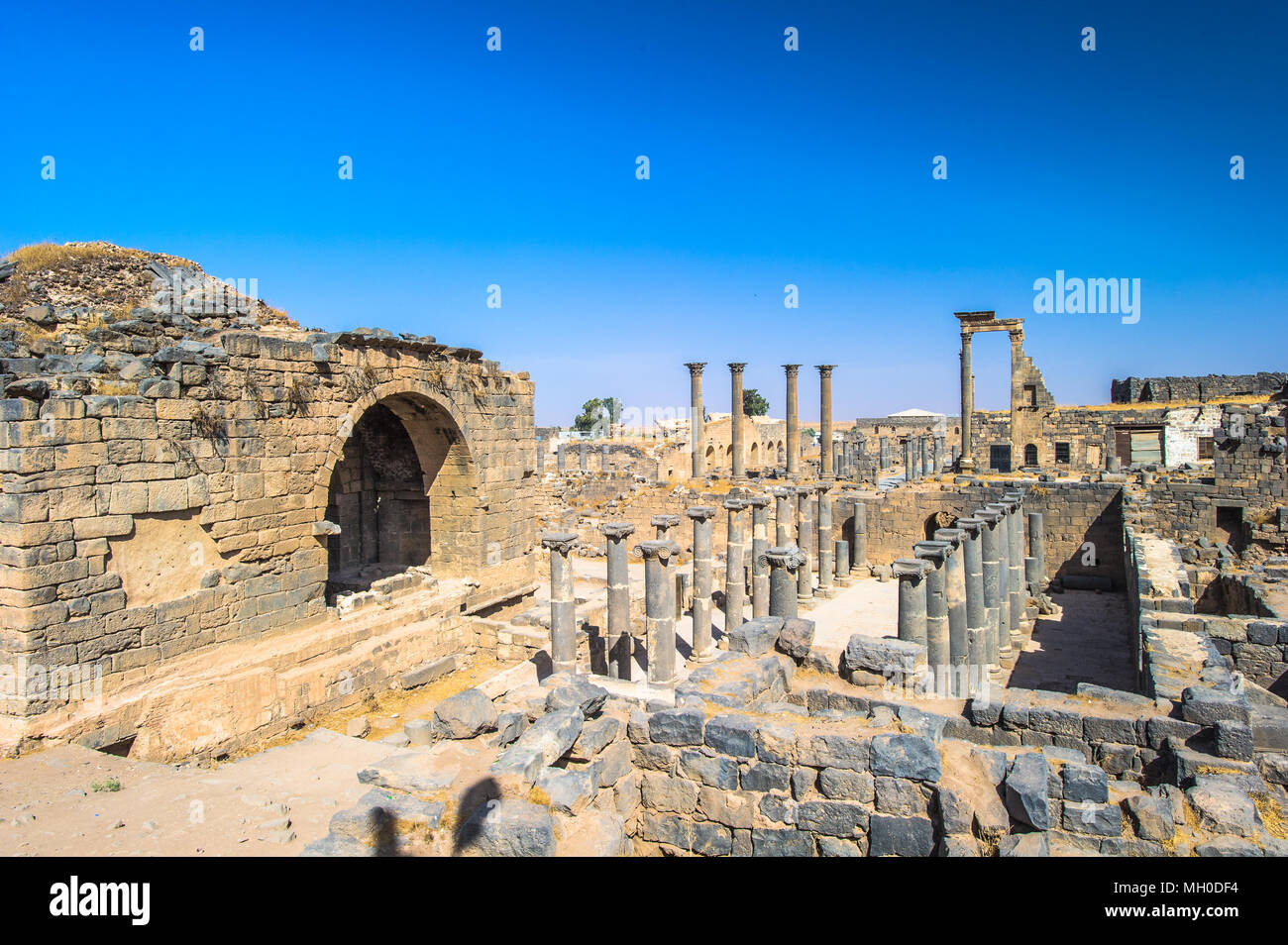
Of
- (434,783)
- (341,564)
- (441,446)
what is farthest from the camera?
(341,564)

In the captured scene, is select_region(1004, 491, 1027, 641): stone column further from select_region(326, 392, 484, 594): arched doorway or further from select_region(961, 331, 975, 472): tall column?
select_region(961, 331, 975, 472): tall column

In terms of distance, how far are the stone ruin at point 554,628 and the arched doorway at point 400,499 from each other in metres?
0.07

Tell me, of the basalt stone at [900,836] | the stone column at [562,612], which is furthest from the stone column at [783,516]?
the basalt stone at [900,836]

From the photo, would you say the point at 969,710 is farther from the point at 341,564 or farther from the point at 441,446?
the point at 341,564

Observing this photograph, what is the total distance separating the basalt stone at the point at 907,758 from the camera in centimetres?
545

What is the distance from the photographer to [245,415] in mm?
10859

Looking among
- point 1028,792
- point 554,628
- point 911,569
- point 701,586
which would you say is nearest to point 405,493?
point 554,628

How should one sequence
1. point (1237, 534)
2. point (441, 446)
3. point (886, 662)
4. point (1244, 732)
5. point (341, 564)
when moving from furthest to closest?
point (1237, 534), point (341, 564), point (441, 446), point (886, 662), point (1244, 732)

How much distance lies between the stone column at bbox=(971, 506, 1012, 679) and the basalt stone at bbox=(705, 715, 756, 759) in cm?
855

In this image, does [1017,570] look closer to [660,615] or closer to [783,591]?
[783,591]

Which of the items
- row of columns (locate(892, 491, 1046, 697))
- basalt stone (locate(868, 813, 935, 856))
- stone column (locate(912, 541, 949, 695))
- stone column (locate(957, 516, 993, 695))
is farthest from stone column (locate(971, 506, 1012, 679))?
basalt stone (locate(868, 813, 935, 856))

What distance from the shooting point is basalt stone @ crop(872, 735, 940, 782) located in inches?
215

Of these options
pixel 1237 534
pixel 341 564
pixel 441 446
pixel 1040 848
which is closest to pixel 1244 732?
pixel 1040 848
